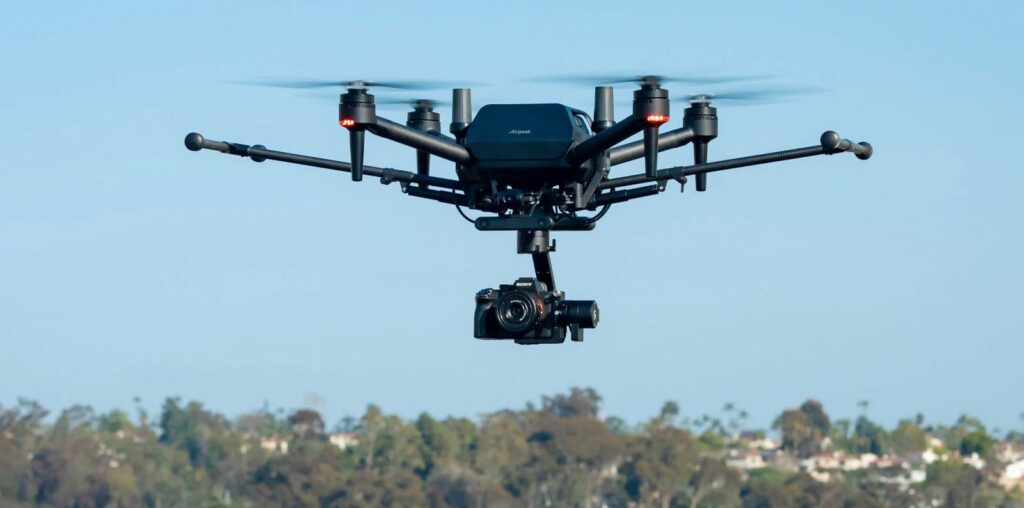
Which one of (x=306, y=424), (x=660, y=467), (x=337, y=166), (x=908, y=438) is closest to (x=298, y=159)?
(x=337, y=166)

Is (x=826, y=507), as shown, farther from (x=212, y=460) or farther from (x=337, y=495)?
(x=212, y=460)

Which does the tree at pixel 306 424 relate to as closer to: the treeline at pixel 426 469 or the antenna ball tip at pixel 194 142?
the treeline at pixel 426 469

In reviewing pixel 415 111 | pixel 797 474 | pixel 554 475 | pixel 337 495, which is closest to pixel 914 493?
pixel 797 474

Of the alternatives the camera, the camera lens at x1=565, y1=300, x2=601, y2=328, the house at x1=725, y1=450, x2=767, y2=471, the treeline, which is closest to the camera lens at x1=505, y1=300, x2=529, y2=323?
the camera

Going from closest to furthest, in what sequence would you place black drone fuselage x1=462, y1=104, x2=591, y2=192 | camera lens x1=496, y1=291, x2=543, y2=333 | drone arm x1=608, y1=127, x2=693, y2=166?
black drone fuselage x1=462, y1=104, x2=591, y2=192 → camera lens x1=496, y1=291, x2=543, y2=333 → drone arm x1=608, y1=127, x2=693, y2=166

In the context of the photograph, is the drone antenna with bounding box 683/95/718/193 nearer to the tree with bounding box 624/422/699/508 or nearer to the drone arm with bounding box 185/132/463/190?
the drone arm with bounding box 185/132/463/190

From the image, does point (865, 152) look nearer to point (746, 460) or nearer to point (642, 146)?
point (642, 146)
